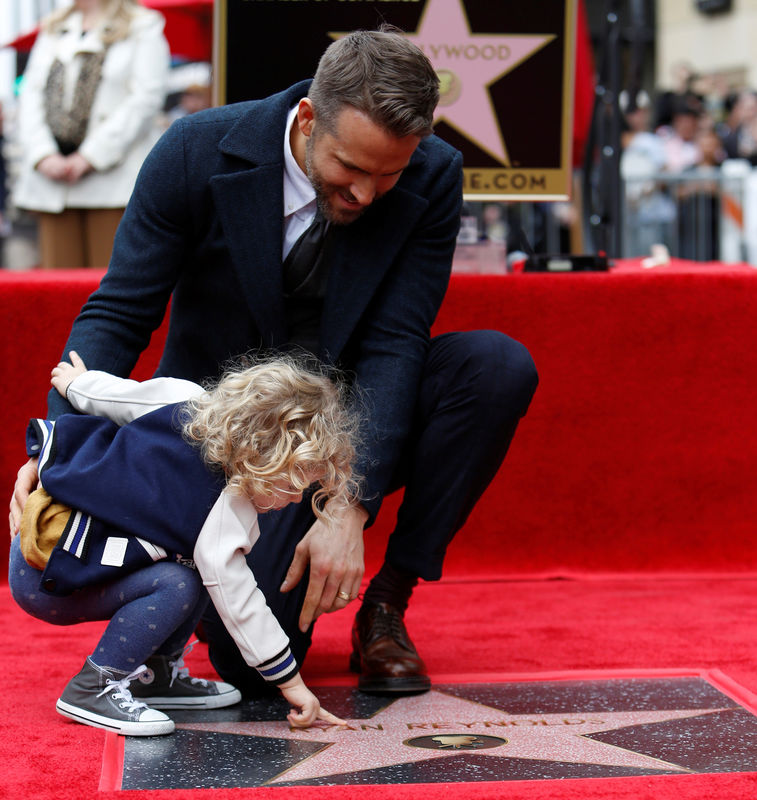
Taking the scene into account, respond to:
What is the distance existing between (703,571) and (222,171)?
4.91ft

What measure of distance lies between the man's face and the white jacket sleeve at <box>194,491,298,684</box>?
0.50 meters

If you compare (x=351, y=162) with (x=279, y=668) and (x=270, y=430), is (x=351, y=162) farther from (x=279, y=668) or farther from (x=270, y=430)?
(x=279, y=668)

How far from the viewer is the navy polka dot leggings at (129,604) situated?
1686 mm

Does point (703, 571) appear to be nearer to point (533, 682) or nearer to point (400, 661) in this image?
point (533, 682)

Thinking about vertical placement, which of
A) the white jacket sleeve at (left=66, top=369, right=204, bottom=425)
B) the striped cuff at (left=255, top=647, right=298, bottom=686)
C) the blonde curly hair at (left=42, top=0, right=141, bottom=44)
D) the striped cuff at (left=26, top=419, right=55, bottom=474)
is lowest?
the striped cuff at (left=255, top=647, right=298, bottom=686)

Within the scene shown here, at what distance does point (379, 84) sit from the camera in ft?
5.71

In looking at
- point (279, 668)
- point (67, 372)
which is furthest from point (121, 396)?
point (279, 668)

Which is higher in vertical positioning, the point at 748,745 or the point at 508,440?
the point at 508,440

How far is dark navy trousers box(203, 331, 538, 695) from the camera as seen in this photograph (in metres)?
1.93

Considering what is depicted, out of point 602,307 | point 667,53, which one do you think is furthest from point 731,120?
point 667,53

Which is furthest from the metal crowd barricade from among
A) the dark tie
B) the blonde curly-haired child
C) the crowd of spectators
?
the blonde curly-haired child

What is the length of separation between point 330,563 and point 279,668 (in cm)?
17

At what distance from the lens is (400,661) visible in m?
1.93

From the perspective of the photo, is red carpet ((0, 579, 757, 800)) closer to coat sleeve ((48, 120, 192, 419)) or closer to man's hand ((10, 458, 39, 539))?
man's hand ((10, 458, 39, 539))
